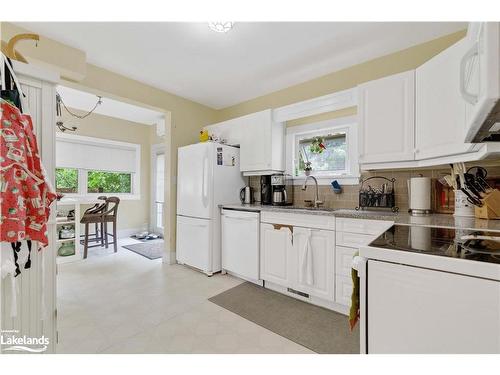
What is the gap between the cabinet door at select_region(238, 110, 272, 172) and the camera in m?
2.93

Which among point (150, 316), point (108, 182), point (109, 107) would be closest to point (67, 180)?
point (108, 182)

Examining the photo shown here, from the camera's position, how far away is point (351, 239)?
6.41ft

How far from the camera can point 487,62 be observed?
→ 2.21 ft

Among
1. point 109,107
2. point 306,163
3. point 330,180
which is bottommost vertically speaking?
point 330,180

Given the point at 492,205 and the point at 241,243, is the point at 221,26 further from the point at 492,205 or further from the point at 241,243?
the point at 492,205

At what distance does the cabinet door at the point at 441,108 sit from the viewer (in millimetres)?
1566

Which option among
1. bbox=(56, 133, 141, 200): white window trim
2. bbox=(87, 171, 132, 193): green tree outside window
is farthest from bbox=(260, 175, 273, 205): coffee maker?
bbox=(87, 171, 132, 193): green tree outside window

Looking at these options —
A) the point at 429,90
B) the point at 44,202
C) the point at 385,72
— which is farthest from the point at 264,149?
the point at 44,202

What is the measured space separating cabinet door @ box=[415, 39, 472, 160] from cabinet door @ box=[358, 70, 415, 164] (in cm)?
6

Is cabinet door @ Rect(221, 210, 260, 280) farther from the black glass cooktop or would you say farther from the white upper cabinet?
the black glass cooktop

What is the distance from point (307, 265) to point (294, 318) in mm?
462

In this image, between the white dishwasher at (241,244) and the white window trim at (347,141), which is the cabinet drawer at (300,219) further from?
the white window trim at (347,141)
